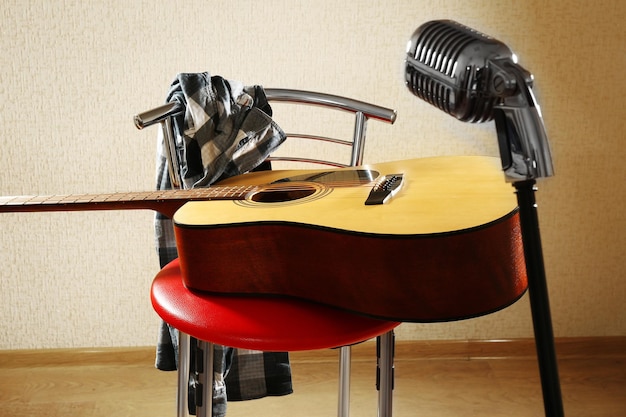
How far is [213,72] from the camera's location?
1902mm

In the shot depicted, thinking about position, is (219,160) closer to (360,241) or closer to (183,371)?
(183,371)

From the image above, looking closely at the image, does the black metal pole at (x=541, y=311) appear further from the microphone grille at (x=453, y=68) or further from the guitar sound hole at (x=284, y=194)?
the guitar sound hole at (x=284, y=194)

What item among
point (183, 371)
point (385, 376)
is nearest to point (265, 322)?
point (385, 376)

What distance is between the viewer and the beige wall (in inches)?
74.0

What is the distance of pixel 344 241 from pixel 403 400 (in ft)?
3.66

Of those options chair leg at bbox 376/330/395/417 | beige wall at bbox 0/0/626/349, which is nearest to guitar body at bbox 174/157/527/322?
chair leg at bbox 376/330/395/417

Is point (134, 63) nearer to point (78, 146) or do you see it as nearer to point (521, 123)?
point (78, 146)

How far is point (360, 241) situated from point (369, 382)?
3.94 feet

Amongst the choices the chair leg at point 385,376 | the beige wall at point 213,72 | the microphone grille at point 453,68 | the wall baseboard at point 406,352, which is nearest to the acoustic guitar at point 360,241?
the chair leg at point 385,376

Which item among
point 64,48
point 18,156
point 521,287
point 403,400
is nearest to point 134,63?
point 64,48

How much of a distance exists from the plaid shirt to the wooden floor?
508 millimetres

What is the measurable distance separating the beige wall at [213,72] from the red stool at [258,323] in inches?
40.0

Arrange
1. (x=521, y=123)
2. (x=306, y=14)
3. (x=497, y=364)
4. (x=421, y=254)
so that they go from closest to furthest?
(x=521, y=123) < (x=421, y=254) < (x=306, y=14) < (x=497, y=364)

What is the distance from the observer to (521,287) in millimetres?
947
